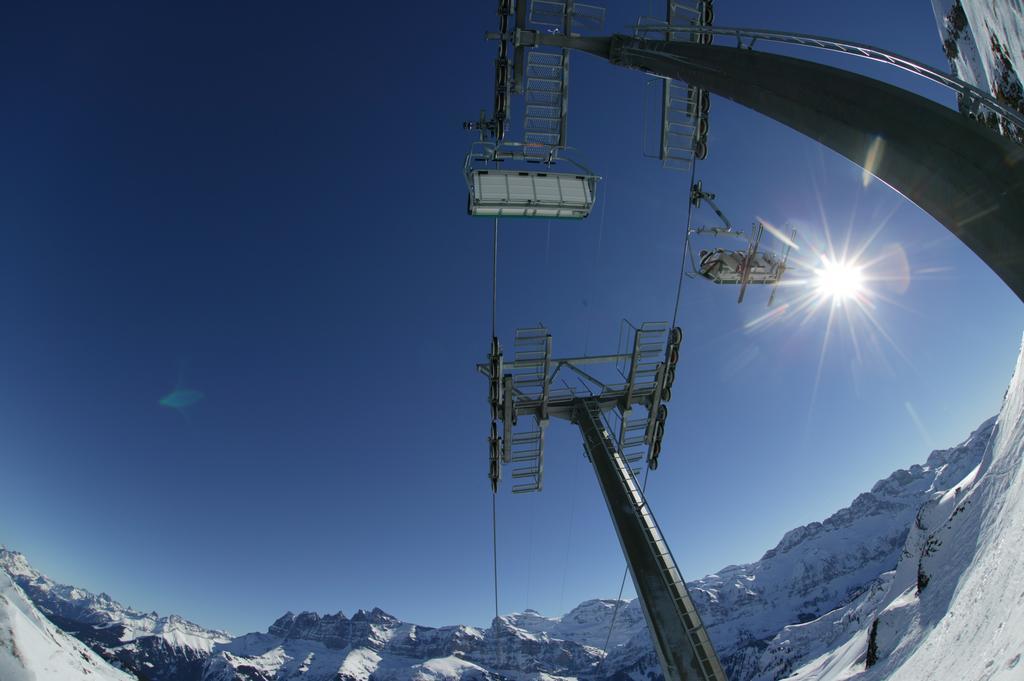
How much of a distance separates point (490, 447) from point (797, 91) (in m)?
17.2

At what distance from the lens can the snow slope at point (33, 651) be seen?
46.3m

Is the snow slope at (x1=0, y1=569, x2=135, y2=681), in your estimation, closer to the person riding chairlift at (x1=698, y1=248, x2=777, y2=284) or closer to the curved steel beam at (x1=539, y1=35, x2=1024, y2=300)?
the person riding chairlift at (x1=698, y1=248, x2=777, y2=284)

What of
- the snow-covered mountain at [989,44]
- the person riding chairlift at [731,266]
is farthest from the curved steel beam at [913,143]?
the person riding chairlift at [731,266]

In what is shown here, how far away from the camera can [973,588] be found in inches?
1025

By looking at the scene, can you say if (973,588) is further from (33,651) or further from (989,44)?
(33,651)

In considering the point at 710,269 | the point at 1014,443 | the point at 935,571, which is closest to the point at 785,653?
the point at 935,571

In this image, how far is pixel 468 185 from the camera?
16.0 m

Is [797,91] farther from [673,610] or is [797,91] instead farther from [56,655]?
[56,655]

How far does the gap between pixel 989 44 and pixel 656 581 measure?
17049mm

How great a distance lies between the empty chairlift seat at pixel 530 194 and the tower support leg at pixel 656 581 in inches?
352

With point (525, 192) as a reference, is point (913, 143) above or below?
below

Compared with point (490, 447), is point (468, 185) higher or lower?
higher

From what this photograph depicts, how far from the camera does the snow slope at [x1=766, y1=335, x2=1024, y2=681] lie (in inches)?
634

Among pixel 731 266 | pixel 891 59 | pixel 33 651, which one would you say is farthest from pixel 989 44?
pixel 33 651
